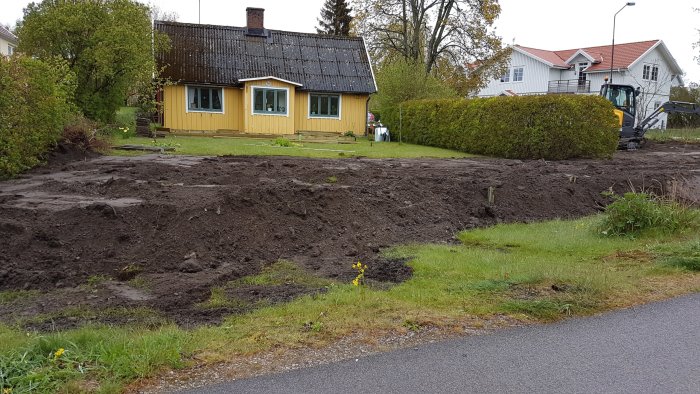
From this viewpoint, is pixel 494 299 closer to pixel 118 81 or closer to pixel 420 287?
pixel 420 287

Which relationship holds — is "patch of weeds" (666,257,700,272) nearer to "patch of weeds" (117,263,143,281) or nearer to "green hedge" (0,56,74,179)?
"patch of weeds" (117,263,143,281)

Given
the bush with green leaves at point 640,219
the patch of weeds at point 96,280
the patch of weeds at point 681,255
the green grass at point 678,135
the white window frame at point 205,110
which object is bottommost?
the patch of weeds at point 96,280

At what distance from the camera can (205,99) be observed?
31.8 metres

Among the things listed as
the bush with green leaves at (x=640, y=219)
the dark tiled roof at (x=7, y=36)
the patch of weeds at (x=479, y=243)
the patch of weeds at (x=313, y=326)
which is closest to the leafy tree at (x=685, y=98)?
the bush with green leaves at (x=640, y=219)

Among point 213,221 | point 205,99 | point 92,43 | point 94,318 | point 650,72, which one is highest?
point 650,72

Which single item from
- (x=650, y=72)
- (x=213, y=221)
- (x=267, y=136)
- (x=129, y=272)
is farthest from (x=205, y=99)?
(x=650, y=72)

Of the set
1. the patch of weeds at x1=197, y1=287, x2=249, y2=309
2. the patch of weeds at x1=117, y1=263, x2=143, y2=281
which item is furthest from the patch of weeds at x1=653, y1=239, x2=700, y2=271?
the patch of weeds at x1=117, y1=263, x2=143, y2=281

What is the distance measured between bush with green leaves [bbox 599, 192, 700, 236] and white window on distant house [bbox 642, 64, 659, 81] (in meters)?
52.0

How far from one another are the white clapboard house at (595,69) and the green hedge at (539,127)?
29.3 meters

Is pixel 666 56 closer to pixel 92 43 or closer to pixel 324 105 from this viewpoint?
pixel 324 105

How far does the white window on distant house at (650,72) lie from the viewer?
5544 cm

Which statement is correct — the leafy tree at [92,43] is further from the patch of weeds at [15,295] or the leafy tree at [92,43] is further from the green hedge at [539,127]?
the patch of weeds at [15,295]

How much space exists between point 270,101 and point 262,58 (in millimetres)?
3226

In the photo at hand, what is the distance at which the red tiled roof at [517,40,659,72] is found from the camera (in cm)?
5409
